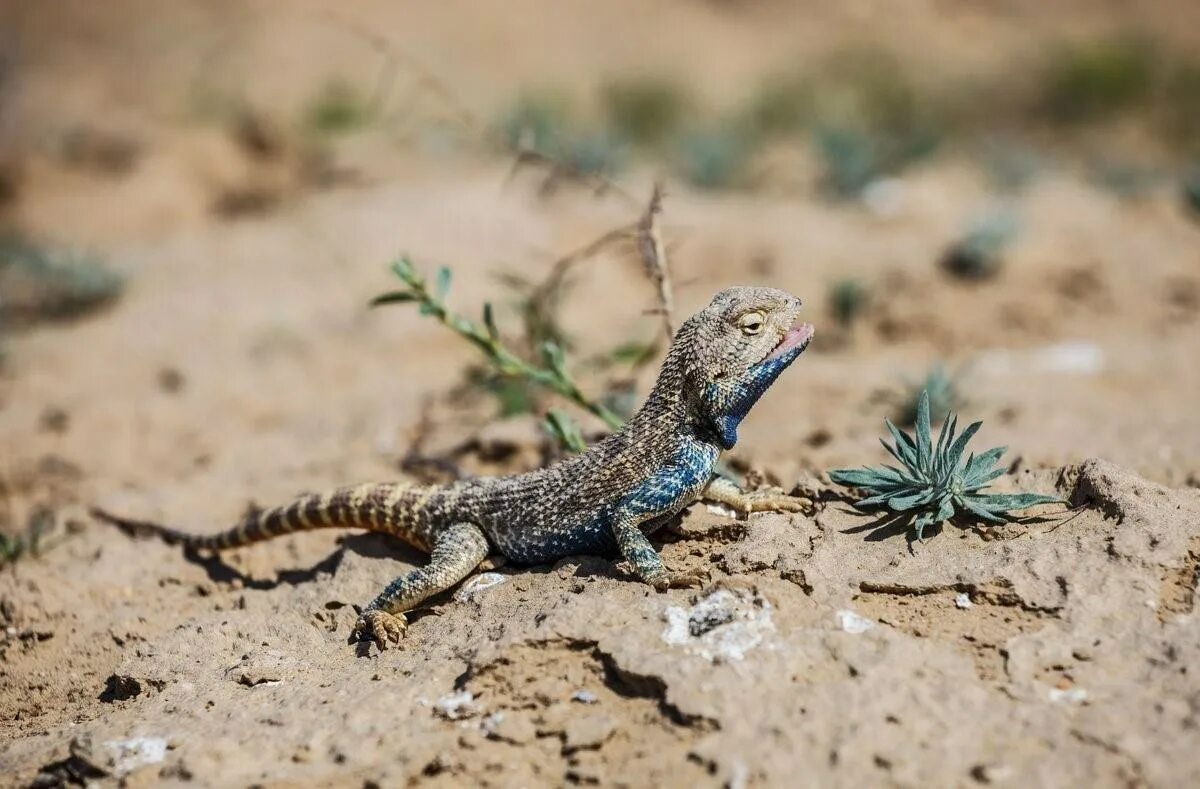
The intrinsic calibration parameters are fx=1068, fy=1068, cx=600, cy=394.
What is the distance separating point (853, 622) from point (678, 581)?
64 cm

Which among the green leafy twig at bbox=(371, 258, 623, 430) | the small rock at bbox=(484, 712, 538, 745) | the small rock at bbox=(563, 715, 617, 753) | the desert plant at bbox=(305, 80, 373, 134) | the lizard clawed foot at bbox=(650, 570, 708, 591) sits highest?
the desert plant at bbox=(305, 80, 373, 134)

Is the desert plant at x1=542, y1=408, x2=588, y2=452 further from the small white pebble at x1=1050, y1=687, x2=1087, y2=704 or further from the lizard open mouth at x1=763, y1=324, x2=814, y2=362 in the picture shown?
the small white pebble at x1=1050, y1=687, x2=1087, y2=704

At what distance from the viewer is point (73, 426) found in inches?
311

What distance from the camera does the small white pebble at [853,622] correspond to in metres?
3.53

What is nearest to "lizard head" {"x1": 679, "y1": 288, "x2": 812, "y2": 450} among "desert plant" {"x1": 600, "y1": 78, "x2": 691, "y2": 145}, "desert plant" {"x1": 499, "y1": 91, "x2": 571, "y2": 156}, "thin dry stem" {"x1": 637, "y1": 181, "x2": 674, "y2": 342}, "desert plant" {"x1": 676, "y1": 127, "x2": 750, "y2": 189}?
"thin dry stem" {"x1": 637, "y1": 181, "x2": 674, "y2": 342}

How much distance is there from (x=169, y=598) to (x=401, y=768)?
2.31m

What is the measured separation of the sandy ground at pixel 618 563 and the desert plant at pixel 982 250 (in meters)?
0.20

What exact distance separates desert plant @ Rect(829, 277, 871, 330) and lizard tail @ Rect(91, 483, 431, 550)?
4.81m

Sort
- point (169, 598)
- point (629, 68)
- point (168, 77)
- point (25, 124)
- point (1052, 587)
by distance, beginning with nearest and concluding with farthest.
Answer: point (1052, 587) → point (169, 598) → point (25, 124) → point (168, 77) → point (629, 68)

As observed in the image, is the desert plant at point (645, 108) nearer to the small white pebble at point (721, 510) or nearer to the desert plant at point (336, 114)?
the desert plant at point (336, 114)

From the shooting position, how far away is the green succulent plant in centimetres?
403

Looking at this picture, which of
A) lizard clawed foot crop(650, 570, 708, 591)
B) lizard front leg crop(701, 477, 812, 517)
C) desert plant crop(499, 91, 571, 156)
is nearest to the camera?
lizard clawed foot crop(650, 570, 708, 591)

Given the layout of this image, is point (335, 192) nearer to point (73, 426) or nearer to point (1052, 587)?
point (73, 426)

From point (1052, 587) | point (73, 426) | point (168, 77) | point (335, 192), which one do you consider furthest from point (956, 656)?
point (168, 77)
